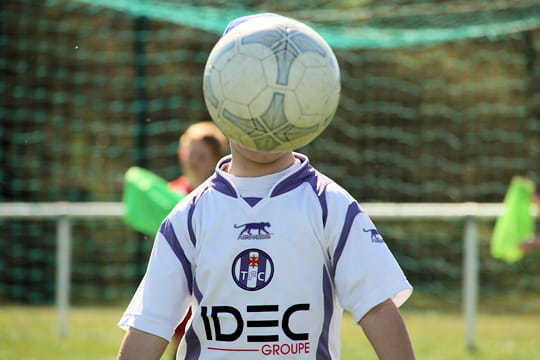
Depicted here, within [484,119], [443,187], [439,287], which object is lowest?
[439,287]

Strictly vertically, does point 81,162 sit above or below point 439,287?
above

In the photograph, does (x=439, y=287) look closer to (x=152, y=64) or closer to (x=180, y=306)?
(x=152, y=64)

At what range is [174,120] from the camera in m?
11.3

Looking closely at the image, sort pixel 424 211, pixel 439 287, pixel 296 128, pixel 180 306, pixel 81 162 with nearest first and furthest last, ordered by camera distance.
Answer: pixel 296 128 < pixel 180 306 < pixel 424 211 < pixel 439 287 < pixel 81 162

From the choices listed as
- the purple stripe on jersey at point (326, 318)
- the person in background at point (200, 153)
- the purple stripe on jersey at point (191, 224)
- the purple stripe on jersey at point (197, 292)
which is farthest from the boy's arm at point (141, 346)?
the person in background at point (200, 153)

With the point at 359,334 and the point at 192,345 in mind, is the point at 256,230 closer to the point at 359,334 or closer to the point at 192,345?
the point at 192,345

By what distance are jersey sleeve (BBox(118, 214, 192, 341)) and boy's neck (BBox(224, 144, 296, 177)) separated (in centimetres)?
22

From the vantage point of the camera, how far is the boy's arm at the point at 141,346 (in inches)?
86.0

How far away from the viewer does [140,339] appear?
220 centimetres

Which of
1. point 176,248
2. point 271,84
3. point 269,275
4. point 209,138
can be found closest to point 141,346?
point 176,248

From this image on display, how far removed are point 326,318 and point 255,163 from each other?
1.30 feet

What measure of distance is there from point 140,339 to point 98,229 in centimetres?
991

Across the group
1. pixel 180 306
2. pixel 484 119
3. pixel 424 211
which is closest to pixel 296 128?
pixel 180 306

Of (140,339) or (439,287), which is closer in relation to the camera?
(140,339)
